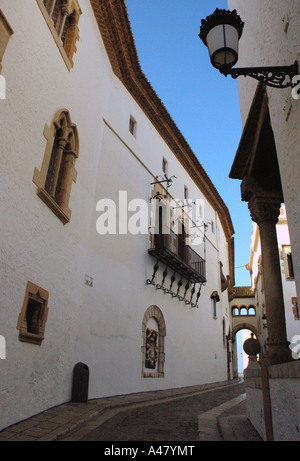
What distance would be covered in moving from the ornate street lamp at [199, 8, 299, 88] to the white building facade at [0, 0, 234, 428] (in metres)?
2.90

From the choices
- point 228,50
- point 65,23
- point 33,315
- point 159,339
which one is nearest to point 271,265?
point 228,50

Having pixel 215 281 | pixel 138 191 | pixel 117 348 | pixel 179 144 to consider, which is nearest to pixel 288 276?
pixel 215 281

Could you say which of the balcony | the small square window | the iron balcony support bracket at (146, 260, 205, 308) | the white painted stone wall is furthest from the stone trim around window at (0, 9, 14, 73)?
the iron balcony support bracket at (146, 260, 205, 308)

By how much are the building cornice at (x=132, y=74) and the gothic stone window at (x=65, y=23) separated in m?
1.99

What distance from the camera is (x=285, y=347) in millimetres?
4621

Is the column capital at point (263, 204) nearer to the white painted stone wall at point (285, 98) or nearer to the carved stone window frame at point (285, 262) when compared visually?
the white painted stone wall at point (285, 98)

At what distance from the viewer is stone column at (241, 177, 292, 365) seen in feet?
15.2

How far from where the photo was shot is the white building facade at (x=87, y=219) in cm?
507

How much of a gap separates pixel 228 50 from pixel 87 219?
218 inches

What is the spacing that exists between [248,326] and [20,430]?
1080 inches

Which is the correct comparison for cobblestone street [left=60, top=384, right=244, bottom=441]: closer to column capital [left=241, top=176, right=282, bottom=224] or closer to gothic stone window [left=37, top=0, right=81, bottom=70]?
column capital [left=241, top=176, right=282, bottom=224]

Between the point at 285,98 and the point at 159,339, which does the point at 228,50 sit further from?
the point at 159,339
